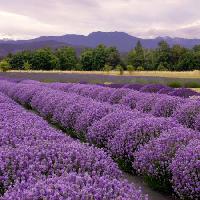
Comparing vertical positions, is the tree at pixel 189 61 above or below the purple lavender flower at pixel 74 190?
below

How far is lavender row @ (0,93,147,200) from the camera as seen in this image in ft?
11.0

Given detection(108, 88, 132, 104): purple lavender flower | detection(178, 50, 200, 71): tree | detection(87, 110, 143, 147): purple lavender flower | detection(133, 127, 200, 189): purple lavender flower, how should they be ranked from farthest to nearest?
detection(178, 50, 200, 71): tree
detection(108, 88, 132, 104): purple lavender flower
detection(87, 110, 143, 147): purple lavender flower
detection(133, 127, 200, 189): purple lavender flower

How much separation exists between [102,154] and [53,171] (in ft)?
2.13

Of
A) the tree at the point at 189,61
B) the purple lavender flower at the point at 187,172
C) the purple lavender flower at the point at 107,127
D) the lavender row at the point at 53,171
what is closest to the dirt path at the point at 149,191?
the purple lavender flower at the point at 187,172

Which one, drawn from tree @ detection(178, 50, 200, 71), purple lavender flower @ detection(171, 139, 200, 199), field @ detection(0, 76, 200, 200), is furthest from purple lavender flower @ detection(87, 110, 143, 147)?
tree @ detection(178, 50, 200, 71)

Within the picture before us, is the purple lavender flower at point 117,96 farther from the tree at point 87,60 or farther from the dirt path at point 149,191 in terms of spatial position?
the tree at point 87,60

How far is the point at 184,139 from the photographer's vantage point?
6.21 meters

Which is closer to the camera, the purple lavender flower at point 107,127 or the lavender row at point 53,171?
the lavender row at point 53,171

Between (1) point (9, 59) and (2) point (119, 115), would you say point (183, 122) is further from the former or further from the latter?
(1) point (9, 59)

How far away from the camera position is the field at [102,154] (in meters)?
3.55

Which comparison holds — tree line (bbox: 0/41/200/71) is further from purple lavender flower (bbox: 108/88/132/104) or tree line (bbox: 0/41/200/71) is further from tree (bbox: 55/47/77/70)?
purple lavender flower (bbox: 108/88/132/104)

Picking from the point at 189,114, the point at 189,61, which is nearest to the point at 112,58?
the point at 189,61

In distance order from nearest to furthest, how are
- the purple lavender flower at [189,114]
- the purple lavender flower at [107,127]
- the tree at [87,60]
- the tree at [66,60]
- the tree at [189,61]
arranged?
the purple lavender flower at [107,127] → the purple lavender flower at [189,114] → the tree at [189,61] → the tree at [87,60] → the tree at [66,60]

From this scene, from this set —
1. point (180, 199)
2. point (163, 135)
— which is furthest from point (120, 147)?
point (180, 199)
